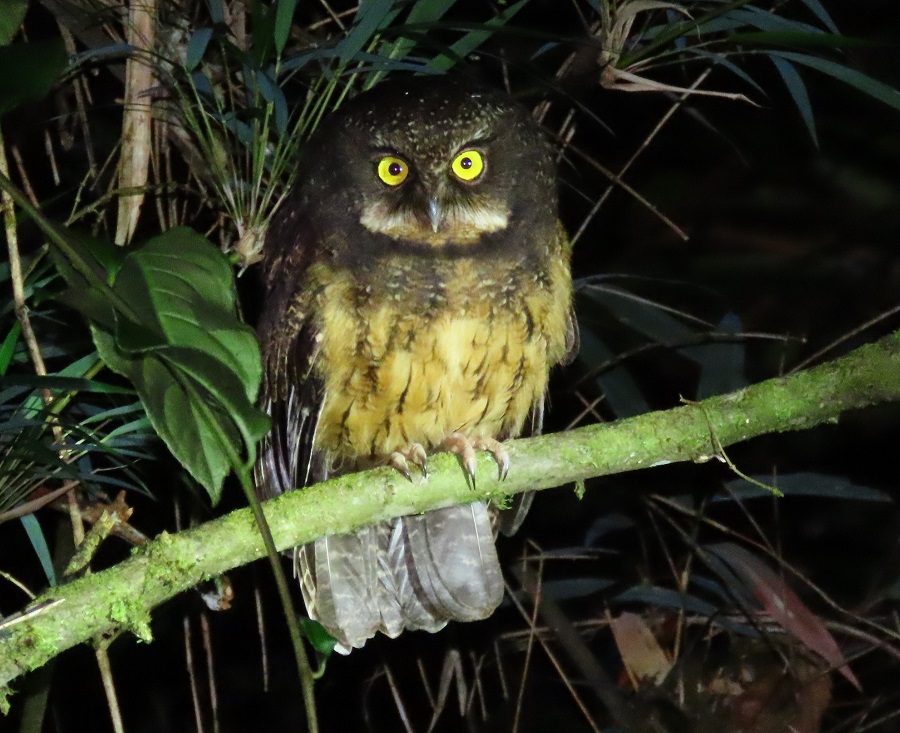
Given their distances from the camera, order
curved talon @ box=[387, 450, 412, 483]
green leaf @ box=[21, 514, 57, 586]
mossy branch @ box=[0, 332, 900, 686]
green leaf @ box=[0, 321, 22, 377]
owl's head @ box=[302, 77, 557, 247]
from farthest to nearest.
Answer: owl's head @ box=[302, 77, 557, 247] → green leaf @ box=[21, 514, 57, 586] → green leaf @ box=[0, 321, 22, 377] → curved talon @ box=[387, 450, 412, 483] → mossy branch @ box=[0, 332, 900, 686]

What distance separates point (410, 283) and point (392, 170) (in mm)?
276

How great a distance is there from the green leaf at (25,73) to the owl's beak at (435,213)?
49.4 inches

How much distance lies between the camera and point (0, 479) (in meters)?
2.08

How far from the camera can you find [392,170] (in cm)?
231

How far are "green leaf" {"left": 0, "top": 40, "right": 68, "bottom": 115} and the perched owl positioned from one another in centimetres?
121

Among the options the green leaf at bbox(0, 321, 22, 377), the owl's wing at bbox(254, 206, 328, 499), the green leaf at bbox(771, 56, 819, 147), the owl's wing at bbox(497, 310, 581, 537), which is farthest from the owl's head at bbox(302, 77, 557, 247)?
the green leaf at bbox(0, 321, 22, 377)

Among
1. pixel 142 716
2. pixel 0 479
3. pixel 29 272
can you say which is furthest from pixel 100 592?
pixel 142 716

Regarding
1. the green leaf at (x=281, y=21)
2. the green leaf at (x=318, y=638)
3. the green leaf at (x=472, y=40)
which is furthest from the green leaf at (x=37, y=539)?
the green leaf at (x=472, y=40)

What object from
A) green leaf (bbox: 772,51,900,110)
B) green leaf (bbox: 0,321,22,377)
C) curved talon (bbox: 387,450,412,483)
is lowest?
curved talon (bbox: 387,450,412,483)

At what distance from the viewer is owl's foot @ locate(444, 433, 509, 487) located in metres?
1.89

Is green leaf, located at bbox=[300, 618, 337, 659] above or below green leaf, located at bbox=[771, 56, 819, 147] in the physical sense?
below

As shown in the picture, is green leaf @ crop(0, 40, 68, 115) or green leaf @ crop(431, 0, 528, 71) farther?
green leaf @ crop(431, 0, 528, 71)

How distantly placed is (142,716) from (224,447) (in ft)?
8.30

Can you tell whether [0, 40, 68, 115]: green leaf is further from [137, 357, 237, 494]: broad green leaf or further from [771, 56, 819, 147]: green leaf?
[771, 56, 819, 147]: green leaf
